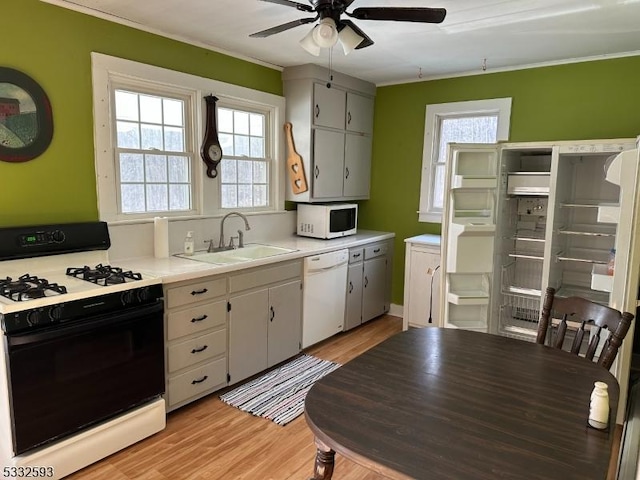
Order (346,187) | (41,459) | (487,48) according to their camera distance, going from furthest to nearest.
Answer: (346,187)
(487,48)
(41,459)

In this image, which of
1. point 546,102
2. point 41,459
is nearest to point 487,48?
point 546,102

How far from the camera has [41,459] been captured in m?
2.06

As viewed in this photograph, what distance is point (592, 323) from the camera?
2.05 metres

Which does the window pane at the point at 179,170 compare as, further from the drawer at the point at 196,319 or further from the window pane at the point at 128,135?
the drawer at the point at 196,319

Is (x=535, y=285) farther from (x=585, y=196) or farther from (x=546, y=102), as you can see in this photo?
(x=546, y=102)

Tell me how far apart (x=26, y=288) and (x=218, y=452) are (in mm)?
1307

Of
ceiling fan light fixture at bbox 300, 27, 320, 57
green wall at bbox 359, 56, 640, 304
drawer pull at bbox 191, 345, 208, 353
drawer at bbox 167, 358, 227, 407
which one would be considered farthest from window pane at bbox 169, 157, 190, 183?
green wall at bbox 359, 56, 640, 304

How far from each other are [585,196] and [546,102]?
909 millimetres

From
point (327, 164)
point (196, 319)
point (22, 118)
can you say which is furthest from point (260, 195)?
point (22, 118)

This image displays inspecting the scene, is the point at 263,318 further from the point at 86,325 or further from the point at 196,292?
the point at 86,325

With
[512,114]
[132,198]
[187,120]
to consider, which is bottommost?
[132,198]

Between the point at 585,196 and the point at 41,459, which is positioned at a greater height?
the point at 585,196

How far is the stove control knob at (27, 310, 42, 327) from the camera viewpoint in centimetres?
197

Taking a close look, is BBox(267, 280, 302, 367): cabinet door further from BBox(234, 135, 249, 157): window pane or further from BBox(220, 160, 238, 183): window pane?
BBox(234, 135, 249, 157): window pane
